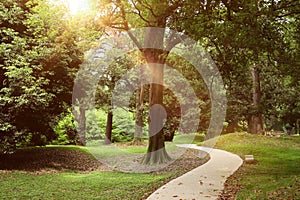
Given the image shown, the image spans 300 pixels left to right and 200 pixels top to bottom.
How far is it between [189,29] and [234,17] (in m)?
1.74

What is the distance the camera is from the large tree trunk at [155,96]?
52.7ft

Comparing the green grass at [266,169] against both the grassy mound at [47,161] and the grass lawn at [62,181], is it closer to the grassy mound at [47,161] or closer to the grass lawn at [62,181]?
the grass lawn at [62,181]

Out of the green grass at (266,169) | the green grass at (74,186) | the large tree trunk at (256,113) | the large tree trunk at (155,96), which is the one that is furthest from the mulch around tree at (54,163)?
the large tree trunk at (256,113)

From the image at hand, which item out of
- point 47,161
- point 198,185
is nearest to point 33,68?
point 47,161

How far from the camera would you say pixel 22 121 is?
50.9 ft

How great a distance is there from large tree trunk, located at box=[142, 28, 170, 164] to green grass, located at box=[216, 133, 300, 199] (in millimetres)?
4124

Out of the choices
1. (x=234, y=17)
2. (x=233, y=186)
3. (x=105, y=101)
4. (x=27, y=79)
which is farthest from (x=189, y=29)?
(x=105, y=101)

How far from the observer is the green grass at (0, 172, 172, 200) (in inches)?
359

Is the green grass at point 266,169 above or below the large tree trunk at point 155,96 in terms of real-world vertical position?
below

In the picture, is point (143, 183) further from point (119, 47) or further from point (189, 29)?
point (119, 47)

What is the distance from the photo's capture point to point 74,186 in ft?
34.5

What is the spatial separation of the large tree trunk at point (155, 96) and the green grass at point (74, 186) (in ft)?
10.9

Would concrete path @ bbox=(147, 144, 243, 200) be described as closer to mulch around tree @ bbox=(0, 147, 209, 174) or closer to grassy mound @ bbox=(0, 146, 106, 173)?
mulch around tree @ bbox=(0, 147, 209, 174)

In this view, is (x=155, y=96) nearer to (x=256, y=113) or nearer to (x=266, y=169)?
(x=266, y=169)
